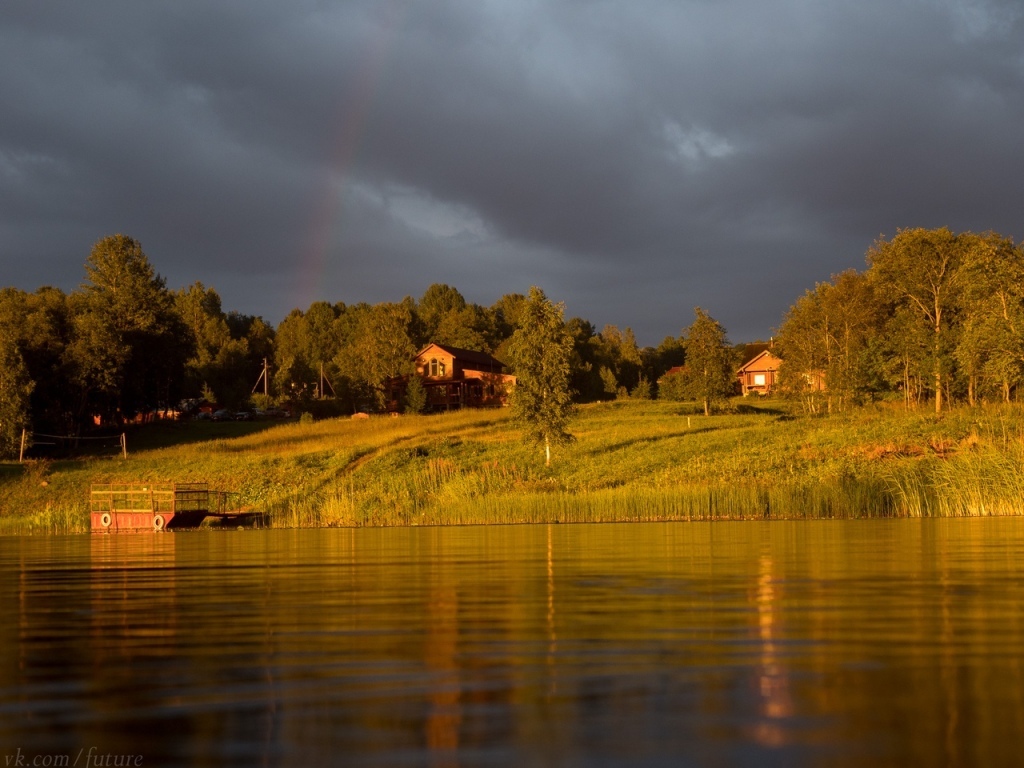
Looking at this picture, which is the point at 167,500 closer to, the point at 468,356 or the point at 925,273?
the point at 925,273

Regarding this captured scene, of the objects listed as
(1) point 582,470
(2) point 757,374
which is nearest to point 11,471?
(1) point 582,470

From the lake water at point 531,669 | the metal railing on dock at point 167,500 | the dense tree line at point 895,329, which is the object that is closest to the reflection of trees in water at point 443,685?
the lake water at point 531,669

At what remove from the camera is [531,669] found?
18.5 ft

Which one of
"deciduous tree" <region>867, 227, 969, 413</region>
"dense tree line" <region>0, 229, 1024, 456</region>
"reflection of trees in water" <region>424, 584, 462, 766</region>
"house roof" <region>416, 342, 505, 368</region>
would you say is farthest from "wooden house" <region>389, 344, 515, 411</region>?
"reflection of trees in water" <region>424, 584, 462, 766</region>

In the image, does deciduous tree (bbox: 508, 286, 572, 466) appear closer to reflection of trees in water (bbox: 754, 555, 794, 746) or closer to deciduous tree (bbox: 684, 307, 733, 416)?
deciduous tree (bbox: 684, 307, 733, 416)

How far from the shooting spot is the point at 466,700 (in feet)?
16.0

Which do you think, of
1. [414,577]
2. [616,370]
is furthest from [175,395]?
[414,577]

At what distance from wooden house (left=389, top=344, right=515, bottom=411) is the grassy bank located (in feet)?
104

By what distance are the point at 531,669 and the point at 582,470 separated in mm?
46814

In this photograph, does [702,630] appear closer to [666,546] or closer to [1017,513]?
[666,546]

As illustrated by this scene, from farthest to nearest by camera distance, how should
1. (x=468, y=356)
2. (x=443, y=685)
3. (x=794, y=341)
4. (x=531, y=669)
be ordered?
(x=468, y=356) < (x=794, y=341) < (x=531, y=669) < (x=443, y=685)

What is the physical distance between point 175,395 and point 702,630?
105801mm

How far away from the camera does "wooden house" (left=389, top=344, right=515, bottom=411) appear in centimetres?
12425

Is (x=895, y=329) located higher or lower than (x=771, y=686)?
higher
